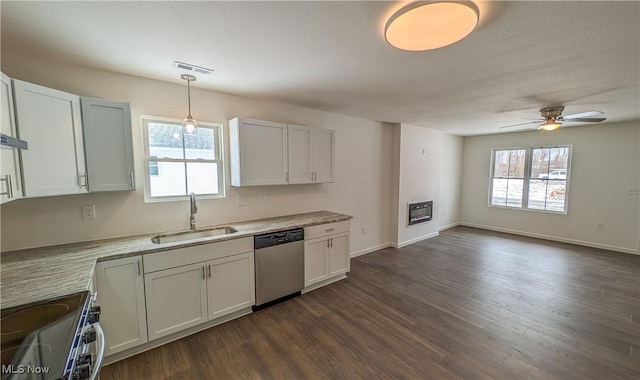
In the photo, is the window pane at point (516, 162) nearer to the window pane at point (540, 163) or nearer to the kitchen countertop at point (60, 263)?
the window pane at point (540, 163)

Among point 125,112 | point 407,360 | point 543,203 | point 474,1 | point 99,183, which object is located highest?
point 474,1

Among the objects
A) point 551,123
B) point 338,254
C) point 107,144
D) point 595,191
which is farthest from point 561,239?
point 107,144

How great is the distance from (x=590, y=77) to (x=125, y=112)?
437 cm

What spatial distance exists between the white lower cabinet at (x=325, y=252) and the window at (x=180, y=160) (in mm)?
1287

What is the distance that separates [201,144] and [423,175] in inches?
174

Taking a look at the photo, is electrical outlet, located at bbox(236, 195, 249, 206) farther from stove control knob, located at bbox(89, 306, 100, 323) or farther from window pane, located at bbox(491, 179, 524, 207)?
window pane, located at bbox(491, 179, 524, 207)

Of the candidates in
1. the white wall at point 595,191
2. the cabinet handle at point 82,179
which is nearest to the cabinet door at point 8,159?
the cabinet handle at point 82,179

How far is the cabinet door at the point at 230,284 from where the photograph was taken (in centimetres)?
243

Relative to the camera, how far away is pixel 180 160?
277cm

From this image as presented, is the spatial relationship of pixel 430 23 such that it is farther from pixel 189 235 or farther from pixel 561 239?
pixel 561 239

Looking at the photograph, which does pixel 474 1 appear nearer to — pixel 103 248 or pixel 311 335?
pixel 311 335

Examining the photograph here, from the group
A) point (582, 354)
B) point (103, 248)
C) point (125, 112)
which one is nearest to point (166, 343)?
point (103, 248)

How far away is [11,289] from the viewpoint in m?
1.38

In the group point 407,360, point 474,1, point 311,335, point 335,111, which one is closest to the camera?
point 474,1
